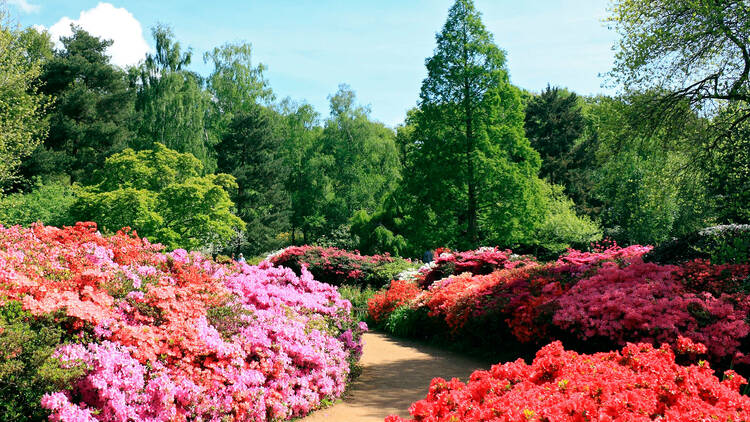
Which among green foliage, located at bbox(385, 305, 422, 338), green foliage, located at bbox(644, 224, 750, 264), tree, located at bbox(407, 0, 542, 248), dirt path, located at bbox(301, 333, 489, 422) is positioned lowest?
dirt path, located at bbox(301, 333, 489, 422)

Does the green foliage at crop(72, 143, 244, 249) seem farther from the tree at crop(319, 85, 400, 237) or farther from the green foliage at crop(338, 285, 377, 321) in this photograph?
the tree at crop(319, 85, 400, 237)

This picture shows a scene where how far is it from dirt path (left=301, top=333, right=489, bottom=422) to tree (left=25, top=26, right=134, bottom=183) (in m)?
25.4

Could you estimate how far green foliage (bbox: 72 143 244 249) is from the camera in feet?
57.3

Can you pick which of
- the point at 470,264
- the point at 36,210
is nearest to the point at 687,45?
the point at 470,264

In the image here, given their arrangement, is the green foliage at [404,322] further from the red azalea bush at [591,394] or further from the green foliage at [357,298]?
the red azalea bush at [591,394]

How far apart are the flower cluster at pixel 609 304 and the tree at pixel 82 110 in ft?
84.5

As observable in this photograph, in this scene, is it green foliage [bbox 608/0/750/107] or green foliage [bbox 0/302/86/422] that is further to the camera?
green foliage [bbox 608/0/750/107]

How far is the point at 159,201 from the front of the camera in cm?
1878

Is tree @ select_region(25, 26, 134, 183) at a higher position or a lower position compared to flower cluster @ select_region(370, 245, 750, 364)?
higher

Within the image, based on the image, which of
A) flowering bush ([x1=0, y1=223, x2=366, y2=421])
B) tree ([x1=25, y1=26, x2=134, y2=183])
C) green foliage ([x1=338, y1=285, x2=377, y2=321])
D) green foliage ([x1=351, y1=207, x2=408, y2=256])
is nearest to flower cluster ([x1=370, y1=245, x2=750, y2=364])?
green foliage ([x1=338, y1=285, x2=377, y2=321])

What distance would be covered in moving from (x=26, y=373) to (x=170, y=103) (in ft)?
86.5

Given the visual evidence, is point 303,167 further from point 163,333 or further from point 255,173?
point 163,333

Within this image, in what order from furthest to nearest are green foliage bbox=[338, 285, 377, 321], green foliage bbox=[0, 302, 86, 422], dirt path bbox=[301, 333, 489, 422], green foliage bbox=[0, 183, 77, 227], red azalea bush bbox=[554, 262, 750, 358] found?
green foliage bbox=[0, 183, 77, 227] → green foliage bbox=[338, 285, 377, 321] → dirt path bbox=[301, 333, 489, 422] → red azalea bush bbox=[554, 262, 750, 358] → green foliage bbox=[0, 302, 86, 422]

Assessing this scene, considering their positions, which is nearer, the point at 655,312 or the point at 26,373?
the point at 26,373
